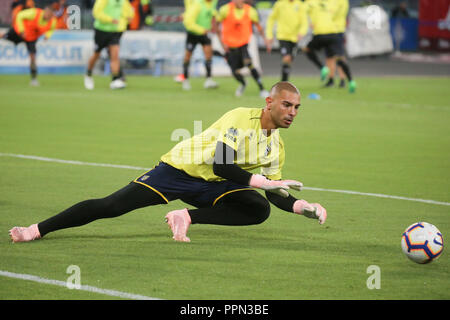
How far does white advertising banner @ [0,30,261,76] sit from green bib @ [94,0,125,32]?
4.48 metres

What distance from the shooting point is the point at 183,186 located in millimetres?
A: 6832

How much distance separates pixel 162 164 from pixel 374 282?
204cm

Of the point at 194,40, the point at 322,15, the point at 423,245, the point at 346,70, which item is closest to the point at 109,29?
the point at 194,40

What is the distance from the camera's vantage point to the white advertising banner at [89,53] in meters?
25.4

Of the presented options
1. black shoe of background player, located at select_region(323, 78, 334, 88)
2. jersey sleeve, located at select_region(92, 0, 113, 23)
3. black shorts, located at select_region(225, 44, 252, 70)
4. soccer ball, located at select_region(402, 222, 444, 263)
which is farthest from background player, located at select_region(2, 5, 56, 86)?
soccer ball, located at select_region(402, 222, 444, 263)

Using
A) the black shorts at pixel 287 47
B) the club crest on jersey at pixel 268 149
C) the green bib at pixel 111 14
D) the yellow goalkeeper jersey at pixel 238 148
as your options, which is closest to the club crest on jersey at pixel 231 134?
the yellow goalkeeper jersey at pixel 238 148

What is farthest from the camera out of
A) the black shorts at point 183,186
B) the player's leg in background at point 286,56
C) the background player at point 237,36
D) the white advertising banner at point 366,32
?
the white advertising banner at point 366,32

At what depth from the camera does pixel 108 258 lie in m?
6.41

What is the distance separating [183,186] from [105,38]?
48.3 feet

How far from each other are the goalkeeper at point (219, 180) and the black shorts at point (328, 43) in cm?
1574

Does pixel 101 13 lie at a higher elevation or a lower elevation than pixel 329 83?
higher

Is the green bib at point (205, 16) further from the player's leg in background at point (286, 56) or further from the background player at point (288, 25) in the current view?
the player's leg in background at point (286, 56)

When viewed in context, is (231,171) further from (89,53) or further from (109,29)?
(89,53)
